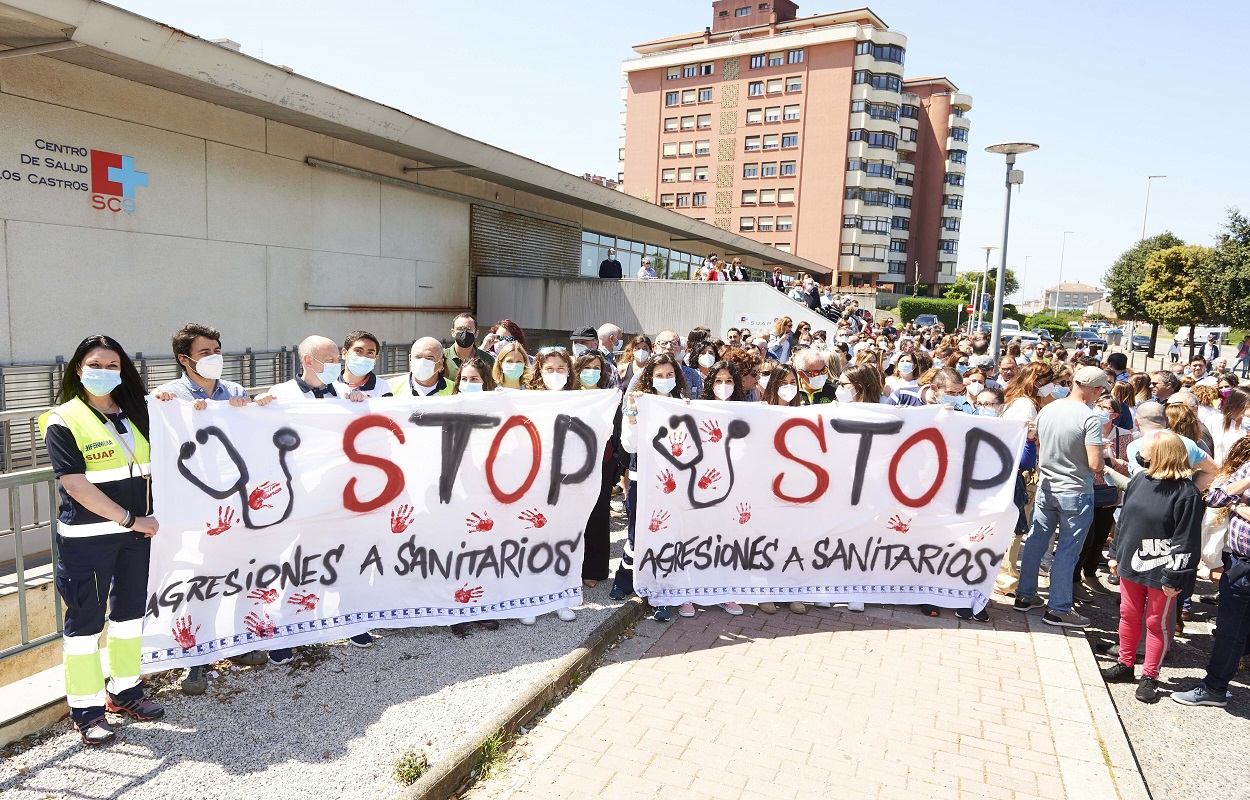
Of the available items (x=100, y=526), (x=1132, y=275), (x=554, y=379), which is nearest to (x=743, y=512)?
(x=554, y=379)

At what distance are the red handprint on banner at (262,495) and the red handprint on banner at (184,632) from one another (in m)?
0.65

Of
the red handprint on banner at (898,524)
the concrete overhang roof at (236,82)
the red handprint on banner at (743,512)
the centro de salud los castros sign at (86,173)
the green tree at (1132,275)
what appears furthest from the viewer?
the green tree at (1132,275)

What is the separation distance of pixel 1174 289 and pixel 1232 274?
1165cm

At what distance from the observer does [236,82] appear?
32.0 ft

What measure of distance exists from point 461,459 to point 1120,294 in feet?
172

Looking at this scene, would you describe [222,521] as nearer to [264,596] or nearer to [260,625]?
[264,596]

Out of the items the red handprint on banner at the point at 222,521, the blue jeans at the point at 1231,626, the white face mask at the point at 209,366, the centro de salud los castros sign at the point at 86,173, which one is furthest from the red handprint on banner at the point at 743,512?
the centro de salud los castros sign at the point at 86,173

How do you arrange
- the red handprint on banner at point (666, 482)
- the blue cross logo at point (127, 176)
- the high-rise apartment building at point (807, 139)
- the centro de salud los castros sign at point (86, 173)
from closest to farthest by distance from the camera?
the red handprint on banner at point (666, 482) → the centro de salud los castros sign at point (86, 173) → the blue cross logo at point (127, 176) → the high-rise apartment building at point (807, 139)

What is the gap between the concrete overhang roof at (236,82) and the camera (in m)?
7.83

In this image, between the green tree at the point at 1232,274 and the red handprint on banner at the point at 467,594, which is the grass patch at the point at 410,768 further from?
the green tree at the point at 1232,274

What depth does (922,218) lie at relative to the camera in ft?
242

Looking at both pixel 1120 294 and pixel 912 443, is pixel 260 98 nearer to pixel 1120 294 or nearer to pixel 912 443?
pixel 912 443

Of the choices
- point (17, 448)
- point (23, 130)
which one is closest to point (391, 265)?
point (23, 130)

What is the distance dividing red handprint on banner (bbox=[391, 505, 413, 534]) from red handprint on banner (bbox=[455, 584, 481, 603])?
569 millimetres
